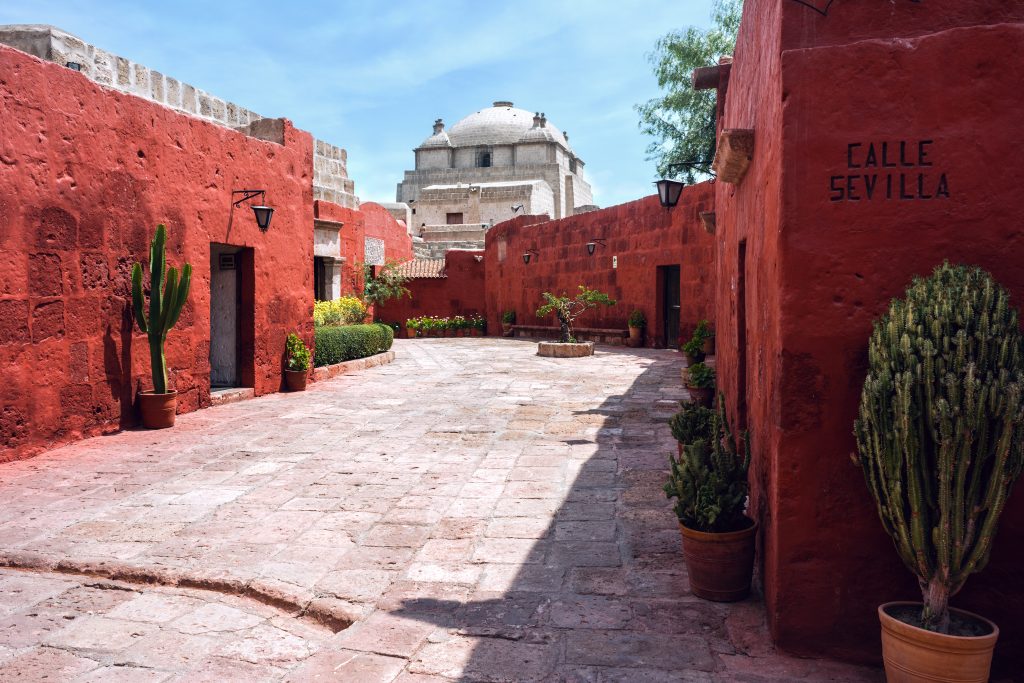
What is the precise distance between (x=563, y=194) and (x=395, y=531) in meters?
40.0

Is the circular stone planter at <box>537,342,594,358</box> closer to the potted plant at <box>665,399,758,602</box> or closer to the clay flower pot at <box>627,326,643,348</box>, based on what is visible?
the clay flower pot at <box>627,326,643,348</box>

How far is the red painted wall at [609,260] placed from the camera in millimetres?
14906

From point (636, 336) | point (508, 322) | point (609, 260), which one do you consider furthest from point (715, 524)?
point (508, 322)

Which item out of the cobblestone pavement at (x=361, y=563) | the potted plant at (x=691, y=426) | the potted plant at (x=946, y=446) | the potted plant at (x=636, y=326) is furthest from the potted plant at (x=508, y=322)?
the potted plant at (x=946, y=446)

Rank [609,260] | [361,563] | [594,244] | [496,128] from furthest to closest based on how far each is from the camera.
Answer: [496,128]
[594,244]
[609,260]
[361,563]

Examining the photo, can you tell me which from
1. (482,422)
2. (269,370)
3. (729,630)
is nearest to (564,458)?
(482,422)

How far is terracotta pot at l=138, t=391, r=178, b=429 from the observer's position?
740 centimetres

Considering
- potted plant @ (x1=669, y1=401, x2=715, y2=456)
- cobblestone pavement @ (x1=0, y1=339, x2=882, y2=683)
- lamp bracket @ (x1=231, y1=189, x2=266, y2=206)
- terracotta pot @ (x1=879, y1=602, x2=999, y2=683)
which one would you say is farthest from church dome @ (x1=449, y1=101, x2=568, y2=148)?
terracotta pot @ (x1=879, y1=602, x2=999, y2=683)

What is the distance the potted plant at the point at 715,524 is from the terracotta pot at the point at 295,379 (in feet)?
24.4

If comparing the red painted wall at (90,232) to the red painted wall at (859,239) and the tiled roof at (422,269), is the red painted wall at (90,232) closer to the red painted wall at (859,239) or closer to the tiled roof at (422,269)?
the red painted wall at (859,239)

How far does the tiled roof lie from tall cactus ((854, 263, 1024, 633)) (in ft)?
68.8

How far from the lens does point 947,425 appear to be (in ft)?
8.02

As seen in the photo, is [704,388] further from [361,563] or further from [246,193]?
[246,193]

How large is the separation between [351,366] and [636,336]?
713 centimetres
